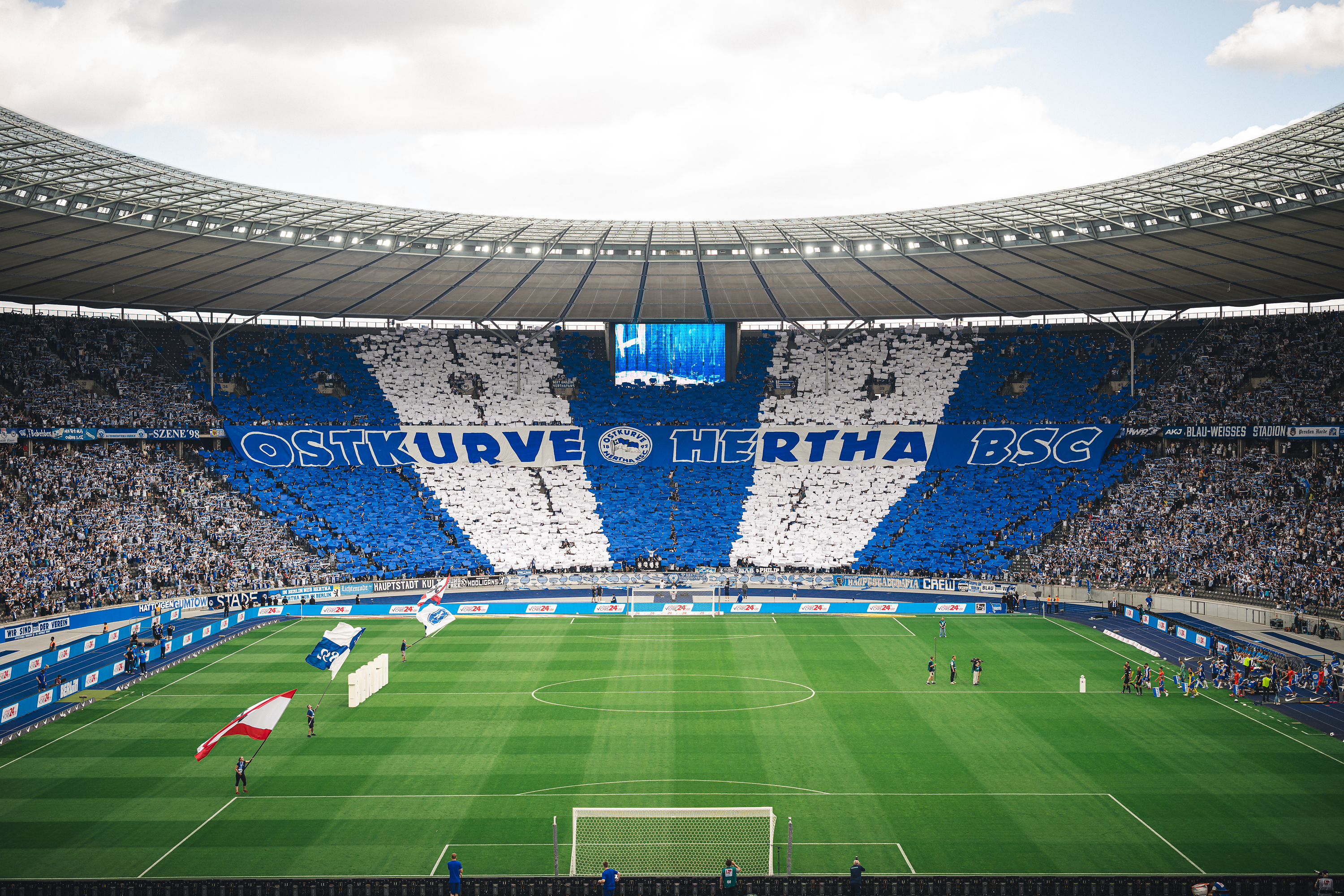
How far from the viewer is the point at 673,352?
6331 centimetres

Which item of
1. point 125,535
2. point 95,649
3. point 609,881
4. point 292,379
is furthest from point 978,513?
point 125,535

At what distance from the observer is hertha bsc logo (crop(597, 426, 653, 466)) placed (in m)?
57.2

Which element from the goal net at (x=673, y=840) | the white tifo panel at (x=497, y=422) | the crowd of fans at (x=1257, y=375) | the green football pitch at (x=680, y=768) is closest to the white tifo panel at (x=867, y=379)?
the crowd of fans at (x=1257, y=375)

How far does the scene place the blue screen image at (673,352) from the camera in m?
63.2

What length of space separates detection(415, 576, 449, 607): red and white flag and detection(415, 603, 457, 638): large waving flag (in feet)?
0.85

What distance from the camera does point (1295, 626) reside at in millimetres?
38750

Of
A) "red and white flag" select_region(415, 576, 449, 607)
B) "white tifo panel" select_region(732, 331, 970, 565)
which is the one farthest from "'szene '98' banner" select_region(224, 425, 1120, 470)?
"red and white flag" select_region(415, 576, 449, 607)

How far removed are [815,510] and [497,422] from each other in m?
20.1

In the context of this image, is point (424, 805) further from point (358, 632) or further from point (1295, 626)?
point (1295, 626)

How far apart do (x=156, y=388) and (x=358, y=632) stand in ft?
104

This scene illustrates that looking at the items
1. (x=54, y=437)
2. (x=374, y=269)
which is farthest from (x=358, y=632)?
(x=54, y=437)

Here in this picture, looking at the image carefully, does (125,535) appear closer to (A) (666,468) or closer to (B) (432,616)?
(B) (432,616)

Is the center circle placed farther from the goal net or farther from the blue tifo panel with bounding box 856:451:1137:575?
the blue tifo panel with bounding box 856:451:1137:575

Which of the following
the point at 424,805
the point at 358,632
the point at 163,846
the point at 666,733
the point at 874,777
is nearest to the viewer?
the point at 163,846
